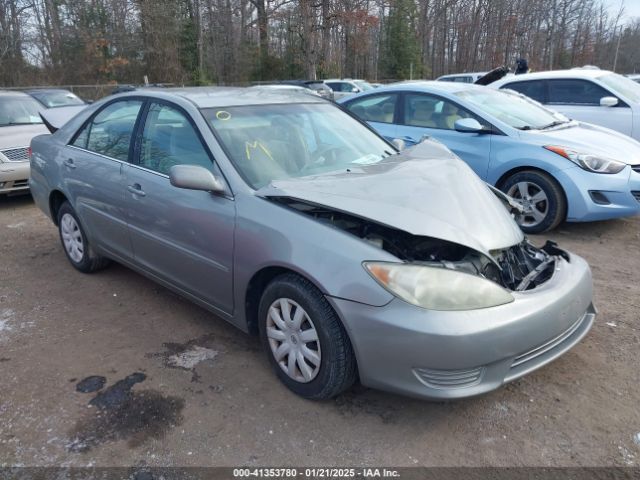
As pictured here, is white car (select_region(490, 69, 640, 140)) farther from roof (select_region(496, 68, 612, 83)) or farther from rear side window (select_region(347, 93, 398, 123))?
rear side window (select_region(347, 93, 398, 123))

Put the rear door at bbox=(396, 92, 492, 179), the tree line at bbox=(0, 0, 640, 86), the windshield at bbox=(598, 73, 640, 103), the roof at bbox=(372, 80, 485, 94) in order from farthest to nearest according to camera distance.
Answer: the tree line at bbox=(0, 0, 640, 86)
the windshield at bbox=(598, 73, 640, 103)
the roof at bbox=(372, 80, 485, 94)
the rear door at bbox=(396, 92, 492, 179)

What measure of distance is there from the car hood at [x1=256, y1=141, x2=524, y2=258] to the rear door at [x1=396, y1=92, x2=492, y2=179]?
2601 millimetres

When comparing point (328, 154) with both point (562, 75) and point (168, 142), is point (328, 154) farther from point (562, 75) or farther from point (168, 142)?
point (562, 75)

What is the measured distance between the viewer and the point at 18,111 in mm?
8391

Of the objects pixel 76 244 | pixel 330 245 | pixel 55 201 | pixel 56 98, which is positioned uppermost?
pixel 56 98

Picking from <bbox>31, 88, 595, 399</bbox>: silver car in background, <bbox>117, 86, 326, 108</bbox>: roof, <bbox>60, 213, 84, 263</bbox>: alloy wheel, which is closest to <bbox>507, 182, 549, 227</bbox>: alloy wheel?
<bbox>31, 88, 595, 399</bbox>: silver car in background

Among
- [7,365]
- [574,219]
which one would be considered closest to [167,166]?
[7,365]

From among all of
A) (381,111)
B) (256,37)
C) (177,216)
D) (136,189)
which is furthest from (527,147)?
(256,37)

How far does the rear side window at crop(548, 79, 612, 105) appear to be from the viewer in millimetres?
7836

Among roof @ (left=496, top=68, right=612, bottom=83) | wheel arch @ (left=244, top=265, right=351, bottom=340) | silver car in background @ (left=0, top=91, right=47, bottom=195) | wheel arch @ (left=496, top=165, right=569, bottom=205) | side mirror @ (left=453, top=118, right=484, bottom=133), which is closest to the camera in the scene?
wheel arch @ (left=244, top=265, right=351, bottom=340)

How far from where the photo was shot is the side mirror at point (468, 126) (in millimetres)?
5516

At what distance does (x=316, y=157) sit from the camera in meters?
3.40

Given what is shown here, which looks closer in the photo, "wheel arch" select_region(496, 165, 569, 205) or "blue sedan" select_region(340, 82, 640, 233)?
"blue sedan" select_region(340, 82, 640, 233)

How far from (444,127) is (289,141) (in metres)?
3.17
